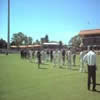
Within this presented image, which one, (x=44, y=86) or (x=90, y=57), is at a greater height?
(x=90, y=57)

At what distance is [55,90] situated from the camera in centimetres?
966

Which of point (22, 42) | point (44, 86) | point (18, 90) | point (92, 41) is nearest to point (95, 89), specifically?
point (44, 86)

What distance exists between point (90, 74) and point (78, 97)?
1884 millimetres

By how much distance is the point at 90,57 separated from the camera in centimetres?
1002

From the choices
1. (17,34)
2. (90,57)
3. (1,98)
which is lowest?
(1,98)

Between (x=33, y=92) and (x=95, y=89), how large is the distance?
3043 millimetres

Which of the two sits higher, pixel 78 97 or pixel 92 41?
pixel 92 41

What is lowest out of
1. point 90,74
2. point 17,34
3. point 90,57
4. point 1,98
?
point 1,98

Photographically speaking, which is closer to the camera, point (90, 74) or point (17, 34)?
point (90, 74)

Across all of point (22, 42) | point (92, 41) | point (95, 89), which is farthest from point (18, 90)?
point (22, 42)

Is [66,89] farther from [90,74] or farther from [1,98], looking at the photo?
[1,98]

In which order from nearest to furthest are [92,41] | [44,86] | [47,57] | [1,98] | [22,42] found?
[1,98]
[44,86]
[47,57]
[92,41]
[22,42]

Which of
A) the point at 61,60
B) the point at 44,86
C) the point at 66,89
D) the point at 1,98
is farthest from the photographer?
the point at 61,60

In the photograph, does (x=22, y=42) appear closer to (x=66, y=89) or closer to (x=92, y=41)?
(x=92, y=41)
